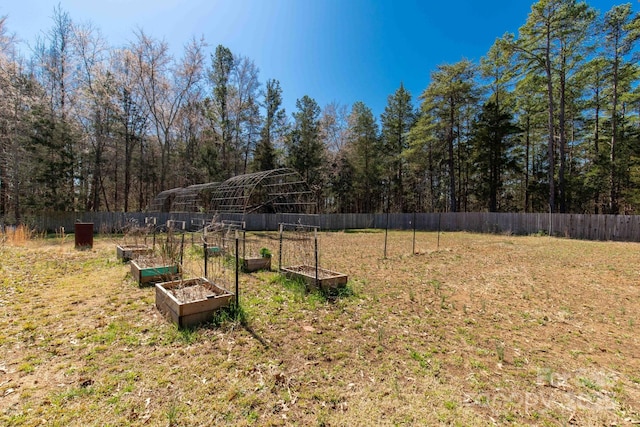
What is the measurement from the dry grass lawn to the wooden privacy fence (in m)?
5.88

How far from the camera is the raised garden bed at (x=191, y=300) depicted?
3.37 meters

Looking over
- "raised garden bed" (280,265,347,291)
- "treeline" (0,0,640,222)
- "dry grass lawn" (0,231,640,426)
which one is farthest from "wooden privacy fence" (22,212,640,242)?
"dry grass lawn" (0,231,640,426)

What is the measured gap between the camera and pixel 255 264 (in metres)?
6.52

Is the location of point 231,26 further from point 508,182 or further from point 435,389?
point 508,182

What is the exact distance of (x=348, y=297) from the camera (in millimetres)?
4750

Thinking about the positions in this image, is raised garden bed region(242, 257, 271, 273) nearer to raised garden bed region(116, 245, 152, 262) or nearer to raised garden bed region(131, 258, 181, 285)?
raised garden bed region(131, 258, 181, 285)

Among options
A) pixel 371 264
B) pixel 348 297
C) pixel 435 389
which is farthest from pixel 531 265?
pixel 435 389

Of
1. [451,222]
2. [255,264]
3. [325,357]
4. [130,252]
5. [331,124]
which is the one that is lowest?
[325,357]

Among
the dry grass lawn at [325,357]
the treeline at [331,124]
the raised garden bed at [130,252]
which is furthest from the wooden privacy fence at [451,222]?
the dry grass lawn at [325,357]

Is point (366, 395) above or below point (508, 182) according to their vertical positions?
below

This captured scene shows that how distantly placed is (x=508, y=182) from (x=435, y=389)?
93.7ft

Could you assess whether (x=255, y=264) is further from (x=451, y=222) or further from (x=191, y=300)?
(x=451, y=222)

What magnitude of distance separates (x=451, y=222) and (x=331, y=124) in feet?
43.0

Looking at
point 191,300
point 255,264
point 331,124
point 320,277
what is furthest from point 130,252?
point 331,124
